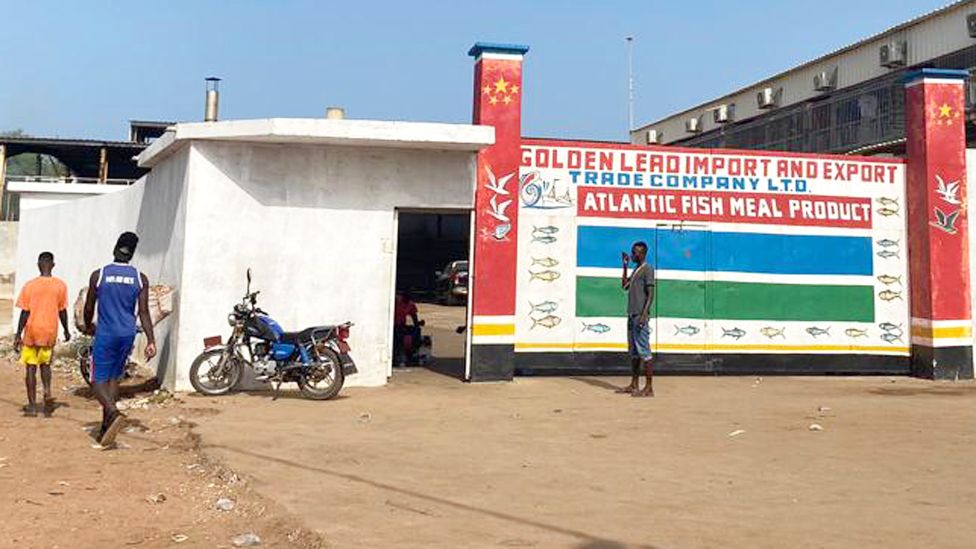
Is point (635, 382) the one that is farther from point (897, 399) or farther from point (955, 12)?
point (955, 12)

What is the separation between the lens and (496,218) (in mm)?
10445

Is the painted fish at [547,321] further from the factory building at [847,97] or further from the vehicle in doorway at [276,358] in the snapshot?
the factory building at [847,97]

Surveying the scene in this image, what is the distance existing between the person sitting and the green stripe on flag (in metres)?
2.85

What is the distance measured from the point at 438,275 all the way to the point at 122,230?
52.4 feet

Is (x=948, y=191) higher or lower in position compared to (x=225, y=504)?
higher

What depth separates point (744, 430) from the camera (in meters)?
7.51

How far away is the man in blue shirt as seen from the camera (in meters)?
6.48

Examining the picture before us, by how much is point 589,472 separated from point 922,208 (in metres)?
8.47

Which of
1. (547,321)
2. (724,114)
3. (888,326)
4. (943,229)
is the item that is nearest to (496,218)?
(547,321)

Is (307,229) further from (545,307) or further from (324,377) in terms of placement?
(545,307)

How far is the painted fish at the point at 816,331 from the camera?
11.6m

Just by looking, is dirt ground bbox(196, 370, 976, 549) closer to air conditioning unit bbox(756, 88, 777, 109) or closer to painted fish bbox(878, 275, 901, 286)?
painted fish bbox(878, 275, 901, 286)

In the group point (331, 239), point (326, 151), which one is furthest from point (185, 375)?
point (326, 151)

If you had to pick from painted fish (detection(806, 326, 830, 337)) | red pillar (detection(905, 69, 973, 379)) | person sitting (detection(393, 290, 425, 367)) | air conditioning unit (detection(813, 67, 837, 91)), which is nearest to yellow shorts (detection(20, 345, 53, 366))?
person sitting (detection(393, 290, 425, 367))
